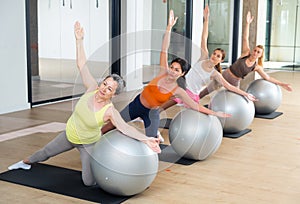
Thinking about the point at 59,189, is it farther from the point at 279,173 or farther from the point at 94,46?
the point at 94,46

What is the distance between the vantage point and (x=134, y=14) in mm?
8078

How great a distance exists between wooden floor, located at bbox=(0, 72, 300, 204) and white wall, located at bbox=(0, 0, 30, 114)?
0.33 metres

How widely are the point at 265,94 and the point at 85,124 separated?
11.2 feet

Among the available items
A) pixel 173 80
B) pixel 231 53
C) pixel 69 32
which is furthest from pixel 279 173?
pixel 231 53

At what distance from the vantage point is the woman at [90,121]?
3.34m

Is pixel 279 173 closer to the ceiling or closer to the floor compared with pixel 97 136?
closer to the floor

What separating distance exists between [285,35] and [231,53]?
2649mm

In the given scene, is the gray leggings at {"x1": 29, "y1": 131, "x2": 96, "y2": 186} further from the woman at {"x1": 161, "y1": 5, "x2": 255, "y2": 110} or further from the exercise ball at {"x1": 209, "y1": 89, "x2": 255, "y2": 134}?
the exercise ball at {"x1": 209, "y1": 89, "x2": 255, "y2": 134}

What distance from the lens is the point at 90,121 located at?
11.1 ft

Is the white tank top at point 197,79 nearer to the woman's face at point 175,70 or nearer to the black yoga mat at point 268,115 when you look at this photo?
the woman's face at point 175,70

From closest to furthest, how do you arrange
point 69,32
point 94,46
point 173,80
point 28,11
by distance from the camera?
point 173,80
point 28,11
point 69,32
point 94,46

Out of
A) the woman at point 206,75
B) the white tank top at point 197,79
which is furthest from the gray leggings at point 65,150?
the white tank top at point 197,79

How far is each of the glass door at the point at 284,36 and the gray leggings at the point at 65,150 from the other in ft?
34.1

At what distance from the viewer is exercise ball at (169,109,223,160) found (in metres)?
4.13
